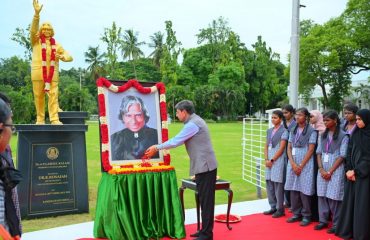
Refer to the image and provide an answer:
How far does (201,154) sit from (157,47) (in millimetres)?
40449

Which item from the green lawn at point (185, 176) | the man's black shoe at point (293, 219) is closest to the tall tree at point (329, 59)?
the green lawn at point (185, 176)

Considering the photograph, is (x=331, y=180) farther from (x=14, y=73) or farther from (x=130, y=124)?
(x=14, y=73)

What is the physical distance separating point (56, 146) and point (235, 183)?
12.3ft

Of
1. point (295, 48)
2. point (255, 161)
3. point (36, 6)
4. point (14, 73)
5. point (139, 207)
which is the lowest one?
point (255, 161)

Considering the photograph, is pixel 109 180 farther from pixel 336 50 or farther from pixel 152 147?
pixel 336 50

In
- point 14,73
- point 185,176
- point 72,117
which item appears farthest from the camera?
point 14,73

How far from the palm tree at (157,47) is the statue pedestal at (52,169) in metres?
37.6

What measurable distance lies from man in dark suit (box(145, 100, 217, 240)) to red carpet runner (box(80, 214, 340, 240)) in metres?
0.41

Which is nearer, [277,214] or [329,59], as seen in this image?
[277,214]

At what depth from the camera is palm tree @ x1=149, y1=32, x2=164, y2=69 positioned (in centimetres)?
4269

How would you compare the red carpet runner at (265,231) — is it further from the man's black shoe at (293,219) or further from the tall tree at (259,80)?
the tall tree at (259,80)

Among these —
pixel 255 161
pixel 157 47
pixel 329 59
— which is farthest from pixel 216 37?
pixel 255 161

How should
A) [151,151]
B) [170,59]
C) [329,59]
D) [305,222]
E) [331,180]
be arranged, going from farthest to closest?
1. [170,59]
2. [329,59]
3. [305,222]
4. [331,180]
5. [151,151]

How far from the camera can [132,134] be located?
4.24 m
